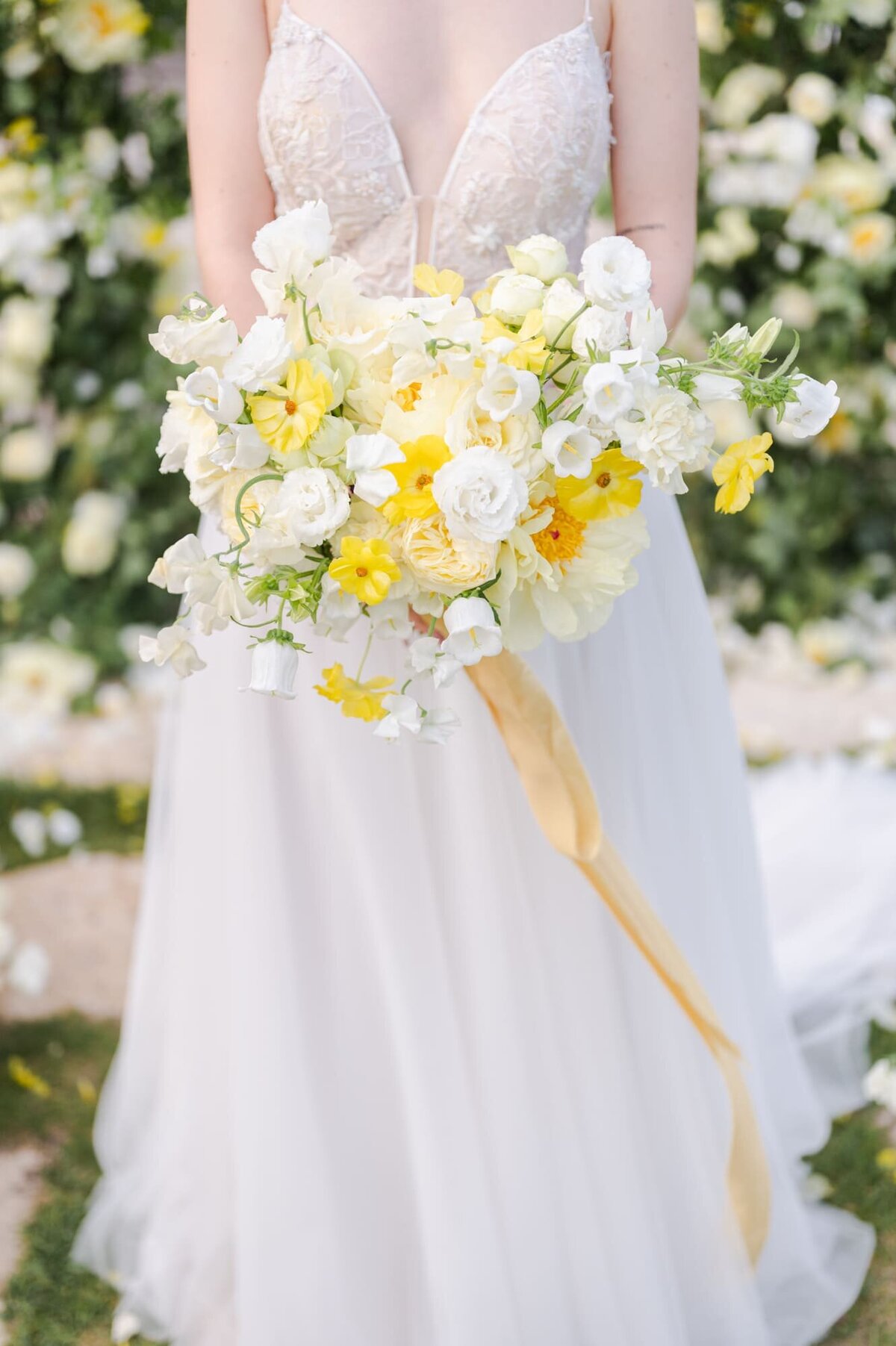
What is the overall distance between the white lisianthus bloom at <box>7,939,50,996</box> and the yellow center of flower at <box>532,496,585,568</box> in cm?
215

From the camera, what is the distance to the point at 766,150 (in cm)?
420

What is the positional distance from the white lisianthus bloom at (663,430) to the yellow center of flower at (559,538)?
10 cm

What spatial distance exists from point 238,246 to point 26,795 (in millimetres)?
2558

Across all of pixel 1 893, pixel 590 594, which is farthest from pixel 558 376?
pixel 1 893

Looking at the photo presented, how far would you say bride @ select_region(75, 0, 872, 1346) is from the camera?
1893mm

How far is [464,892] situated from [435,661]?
69cm

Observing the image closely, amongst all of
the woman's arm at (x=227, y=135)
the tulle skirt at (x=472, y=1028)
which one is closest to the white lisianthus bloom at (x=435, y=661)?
the tulle skirt at (x=472, y=1028)

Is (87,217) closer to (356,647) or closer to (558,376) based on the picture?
(356,647)

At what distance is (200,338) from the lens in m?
1.33

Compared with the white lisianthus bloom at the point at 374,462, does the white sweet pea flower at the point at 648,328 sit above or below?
above

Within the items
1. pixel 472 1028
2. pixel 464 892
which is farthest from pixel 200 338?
pixel 472 1028

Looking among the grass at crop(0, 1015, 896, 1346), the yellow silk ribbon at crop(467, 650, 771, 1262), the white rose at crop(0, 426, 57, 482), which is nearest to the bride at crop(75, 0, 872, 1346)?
the yellow silk ribbon at crop(467, 650, 771, 1262)

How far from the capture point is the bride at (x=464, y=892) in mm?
1893

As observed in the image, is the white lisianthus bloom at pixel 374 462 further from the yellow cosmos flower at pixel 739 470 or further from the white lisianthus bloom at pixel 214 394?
the yellow cosmos flower at pixel 739 470
